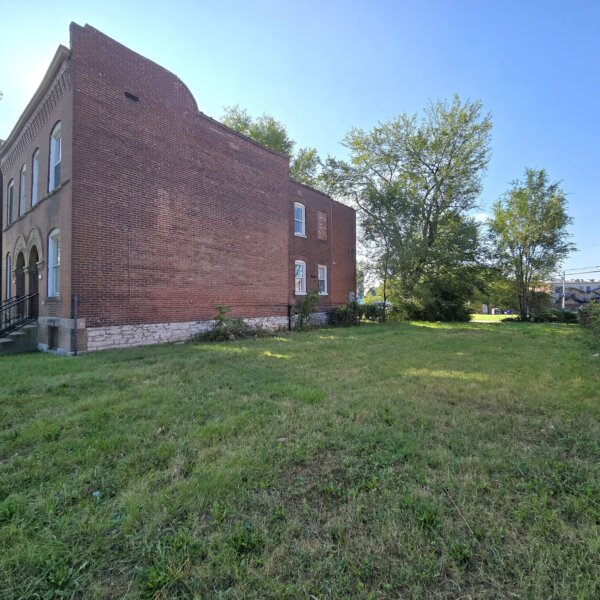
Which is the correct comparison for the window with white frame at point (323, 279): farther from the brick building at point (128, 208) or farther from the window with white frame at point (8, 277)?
the window with white frame at point (8, 277)

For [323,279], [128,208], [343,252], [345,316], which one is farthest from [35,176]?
[343,252]

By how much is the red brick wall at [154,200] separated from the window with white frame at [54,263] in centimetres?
177

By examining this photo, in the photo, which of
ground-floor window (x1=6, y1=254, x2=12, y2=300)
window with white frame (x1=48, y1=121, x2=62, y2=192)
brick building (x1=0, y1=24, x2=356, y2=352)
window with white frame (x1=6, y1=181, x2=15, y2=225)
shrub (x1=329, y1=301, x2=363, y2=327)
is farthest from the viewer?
shrub (x1=329, y1=301, x2=363, y2=327)

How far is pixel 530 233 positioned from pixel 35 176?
2935cm

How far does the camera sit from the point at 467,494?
2.35 metres

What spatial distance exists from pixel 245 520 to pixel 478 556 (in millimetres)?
1343

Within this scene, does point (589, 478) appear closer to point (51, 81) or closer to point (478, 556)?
point (478, 556)

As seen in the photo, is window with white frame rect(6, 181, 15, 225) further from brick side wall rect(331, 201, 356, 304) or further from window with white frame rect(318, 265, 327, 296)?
brick side wall rect(331, 201, 356, 304)

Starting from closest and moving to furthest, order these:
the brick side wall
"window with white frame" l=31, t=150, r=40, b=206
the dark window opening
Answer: the dark window opening < "window with white frame" l=31, t=150, r=40, b=206 < the brick side wall

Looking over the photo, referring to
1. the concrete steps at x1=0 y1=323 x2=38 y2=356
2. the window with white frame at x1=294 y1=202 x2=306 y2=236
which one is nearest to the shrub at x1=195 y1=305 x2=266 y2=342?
the concrete steps at x1=0 y1=323 x2=38 y2=356

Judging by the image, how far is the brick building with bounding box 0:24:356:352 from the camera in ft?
27.9

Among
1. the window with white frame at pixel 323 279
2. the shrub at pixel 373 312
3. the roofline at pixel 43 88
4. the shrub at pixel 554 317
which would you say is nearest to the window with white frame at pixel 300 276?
the window with white frame at pixel 323 279

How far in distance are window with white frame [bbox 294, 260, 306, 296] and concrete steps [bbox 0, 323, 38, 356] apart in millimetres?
10029

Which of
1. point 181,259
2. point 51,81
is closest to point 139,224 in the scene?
point 181,259
